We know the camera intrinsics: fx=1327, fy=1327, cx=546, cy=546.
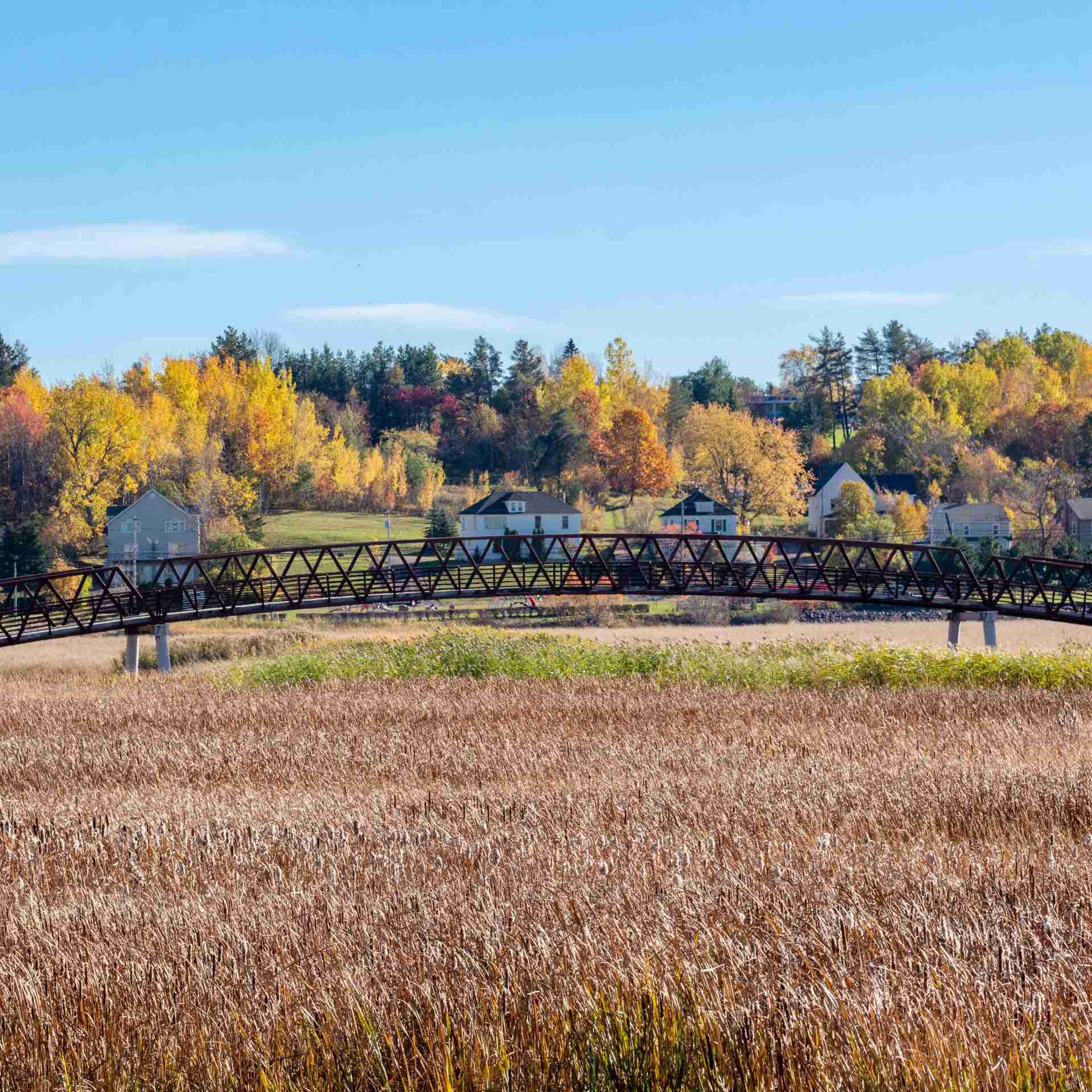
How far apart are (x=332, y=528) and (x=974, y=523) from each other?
49.0m

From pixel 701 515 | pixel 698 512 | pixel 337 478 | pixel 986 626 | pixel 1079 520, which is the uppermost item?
pixel 337 478

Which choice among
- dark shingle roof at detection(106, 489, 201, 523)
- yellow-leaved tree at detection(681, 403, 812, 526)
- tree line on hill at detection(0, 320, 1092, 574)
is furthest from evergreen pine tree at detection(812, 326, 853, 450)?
dark shingle roof at detection(106, 489, 201, 523)

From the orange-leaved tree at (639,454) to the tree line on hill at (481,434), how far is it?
159mm

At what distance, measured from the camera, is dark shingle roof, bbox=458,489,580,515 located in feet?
315

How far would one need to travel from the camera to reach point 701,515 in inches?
3856

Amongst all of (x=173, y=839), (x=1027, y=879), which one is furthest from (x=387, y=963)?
(x=173, y=839)

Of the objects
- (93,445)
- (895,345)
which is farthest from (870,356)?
(93,445)

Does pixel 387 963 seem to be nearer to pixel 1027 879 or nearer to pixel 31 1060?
pixel 31 1060

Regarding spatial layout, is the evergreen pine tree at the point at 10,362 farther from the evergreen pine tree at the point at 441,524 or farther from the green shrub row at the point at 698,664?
the green shrub row at the point at 698,664

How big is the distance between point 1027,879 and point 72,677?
35297 millimetres

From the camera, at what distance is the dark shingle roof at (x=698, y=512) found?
9775cm

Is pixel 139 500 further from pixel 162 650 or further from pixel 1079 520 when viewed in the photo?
pixel 1079 520

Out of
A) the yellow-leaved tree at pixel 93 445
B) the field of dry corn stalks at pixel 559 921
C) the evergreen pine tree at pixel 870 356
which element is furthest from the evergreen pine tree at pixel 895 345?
the field of dry corn stalks at pixel 559 921

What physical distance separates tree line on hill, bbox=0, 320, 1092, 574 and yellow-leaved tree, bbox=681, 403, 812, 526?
199 mm
